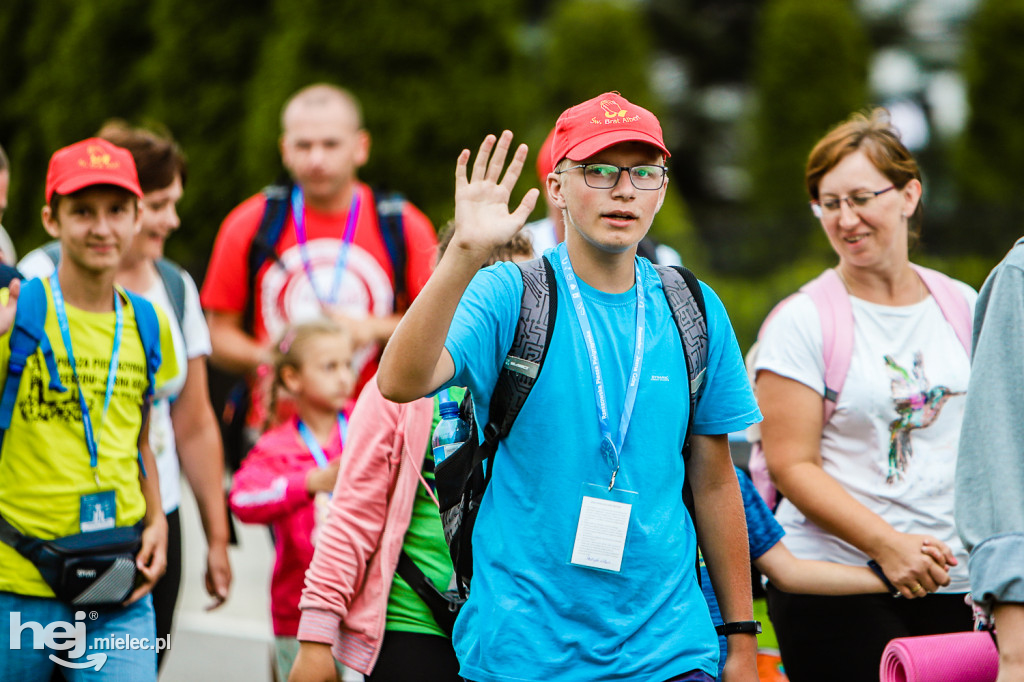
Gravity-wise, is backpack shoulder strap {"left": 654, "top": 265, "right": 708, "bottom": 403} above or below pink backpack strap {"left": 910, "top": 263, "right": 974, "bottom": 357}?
below

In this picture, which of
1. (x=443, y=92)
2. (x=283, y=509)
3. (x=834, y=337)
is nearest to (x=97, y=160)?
(x=283, y=509)

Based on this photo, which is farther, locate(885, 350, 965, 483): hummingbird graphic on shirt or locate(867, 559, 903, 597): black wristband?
locate(885, 350, 965, 483): hummingbird graphic on shirt

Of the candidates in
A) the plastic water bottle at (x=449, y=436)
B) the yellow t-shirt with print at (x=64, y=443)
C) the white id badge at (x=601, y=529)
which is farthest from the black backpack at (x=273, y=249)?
the white id badge at (x=601, y=529)

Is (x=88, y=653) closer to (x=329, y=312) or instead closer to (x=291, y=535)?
(x=291, y=535)

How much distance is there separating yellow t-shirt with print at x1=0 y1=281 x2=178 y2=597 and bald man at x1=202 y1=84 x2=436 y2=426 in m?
1.69

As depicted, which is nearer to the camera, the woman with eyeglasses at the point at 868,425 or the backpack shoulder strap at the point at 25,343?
the backpack shoulder strap at the point at 25,343

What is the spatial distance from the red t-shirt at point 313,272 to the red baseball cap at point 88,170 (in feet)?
5.29

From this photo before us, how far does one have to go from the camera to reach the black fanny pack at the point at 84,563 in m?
3.14

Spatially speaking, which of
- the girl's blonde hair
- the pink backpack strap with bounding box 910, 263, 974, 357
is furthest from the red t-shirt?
the pink backpack strap with bounding box 910, 263, 974, 357

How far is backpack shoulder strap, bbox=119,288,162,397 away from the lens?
137 inches

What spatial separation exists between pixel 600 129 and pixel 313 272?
294 centimetres

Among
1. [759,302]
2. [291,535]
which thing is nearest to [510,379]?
[291,535]

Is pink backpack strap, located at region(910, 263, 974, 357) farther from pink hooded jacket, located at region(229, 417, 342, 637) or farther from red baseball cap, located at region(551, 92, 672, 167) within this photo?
pink hooded jacket, located at region(229, 417, 342, 637)

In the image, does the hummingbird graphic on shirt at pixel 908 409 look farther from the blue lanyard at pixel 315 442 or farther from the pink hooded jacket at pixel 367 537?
the blue lanyard at pixel 315 442
